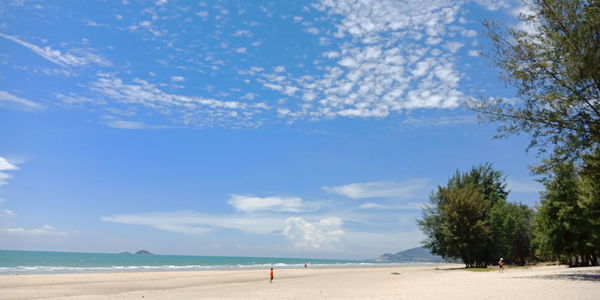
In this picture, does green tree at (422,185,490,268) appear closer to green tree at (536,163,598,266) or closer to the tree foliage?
the tree foliage

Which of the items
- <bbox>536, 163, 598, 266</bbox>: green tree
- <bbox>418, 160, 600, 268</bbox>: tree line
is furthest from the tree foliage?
<bbox>536, 163, 598, 266</bbox>: green tree

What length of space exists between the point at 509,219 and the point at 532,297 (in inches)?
1934

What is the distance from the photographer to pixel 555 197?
4066 cm

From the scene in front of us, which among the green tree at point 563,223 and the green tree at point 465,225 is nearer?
the green tree at point 563,223

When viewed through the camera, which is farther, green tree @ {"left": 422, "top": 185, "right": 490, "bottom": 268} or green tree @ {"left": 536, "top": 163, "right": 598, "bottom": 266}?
green tree @ {"left": 422, "top": 185, "right": 490, "bottom": 268}

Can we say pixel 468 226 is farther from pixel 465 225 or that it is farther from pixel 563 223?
pixel 563 223

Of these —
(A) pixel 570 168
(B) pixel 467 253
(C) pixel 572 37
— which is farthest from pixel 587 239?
(C) pixel 572 37

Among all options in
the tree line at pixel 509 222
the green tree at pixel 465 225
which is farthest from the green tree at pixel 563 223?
the green tree at pixel 465 225

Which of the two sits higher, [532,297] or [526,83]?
[526,83]

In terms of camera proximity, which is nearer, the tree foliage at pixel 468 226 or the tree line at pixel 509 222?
the tree line at pixel 509 222

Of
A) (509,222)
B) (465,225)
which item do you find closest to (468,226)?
(465,225)

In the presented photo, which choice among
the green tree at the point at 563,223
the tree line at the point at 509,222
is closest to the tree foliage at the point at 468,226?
the tree line at the point at 509,222

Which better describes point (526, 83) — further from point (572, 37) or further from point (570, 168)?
point (570, 168)

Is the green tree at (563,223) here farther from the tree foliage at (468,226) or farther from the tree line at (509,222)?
the tree foliage at (468,226)
